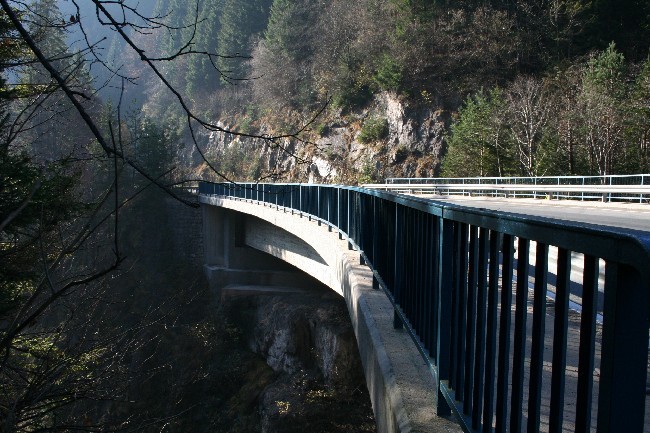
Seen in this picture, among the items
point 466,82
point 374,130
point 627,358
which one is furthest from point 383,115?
point 627,358

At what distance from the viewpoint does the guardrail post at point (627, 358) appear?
3.95 ft

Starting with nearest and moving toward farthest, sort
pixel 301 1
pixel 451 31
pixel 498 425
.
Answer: pixel 498 425 → pixel 451 31 → pixel 301 1

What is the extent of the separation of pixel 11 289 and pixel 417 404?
689 cm

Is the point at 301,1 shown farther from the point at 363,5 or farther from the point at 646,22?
the point at 646,22

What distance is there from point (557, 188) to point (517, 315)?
66.3 feet

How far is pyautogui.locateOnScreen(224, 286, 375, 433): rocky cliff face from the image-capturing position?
1758 centimetres

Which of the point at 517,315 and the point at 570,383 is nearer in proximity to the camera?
the point at 517,315

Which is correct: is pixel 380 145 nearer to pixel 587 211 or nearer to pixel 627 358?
pixel 587 211

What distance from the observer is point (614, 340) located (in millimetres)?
1218

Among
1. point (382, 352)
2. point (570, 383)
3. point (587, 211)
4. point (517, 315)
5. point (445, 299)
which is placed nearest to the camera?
point (517, 315)

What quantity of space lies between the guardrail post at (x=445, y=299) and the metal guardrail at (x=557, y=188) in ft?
51.0

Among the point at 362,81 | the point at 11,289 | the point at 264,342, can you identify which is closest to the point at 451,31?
the point at 362,81

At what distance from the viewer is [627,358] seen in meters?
1.21

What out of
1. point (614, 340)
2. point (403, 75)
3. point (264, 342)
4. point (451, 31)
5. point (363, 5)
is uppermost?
point (363, 5)
